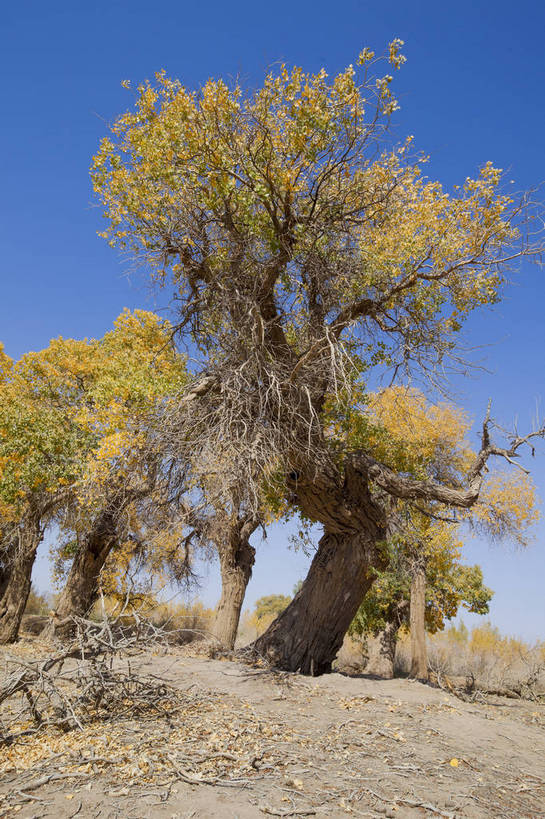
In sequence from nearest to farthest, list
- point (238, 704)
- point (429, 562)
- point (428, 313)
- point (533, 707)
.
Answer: point (238, 704), point (428, 313), point (533, 707), point (429, 562)

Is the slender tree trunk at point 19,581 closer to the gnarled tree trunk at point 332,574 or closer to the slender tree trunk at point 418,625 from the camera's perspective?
the gnarled tree trunk at point 332,574

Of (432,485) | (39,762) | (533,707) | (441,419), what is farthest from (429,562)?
(39,762)

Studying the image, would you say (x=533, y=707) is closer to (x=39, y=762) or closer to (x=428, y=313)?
(x=428, y=313)

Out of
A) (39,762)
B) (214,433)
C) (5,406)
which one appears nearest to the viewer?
(39,762)

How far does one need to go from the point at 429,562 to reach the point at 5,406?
41.9 ft

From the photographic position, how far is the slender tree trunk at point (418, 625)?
15773 mm

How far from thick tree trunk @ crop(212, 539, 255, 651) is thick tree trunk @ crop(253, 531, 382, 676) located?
16.9ft

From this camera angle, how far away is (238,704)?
6285mm

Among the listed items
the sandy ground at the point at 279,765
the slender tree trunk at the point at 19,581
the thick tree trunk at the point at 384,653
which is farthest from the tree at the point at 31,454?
the thick tree trunk at the point at 384,653

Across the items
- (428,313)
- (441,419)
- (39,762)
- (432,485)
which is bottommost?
(39,762)

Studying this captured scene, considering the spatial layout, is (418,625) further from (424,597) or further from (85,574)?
(85,574)

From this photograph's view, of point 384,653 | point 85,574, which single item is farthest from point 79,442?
point 384,653

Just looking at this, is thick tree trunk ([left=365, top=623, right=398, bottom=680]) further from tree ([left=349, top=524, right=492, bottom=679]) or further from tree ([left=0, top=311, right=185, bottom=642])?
tree ([left=0, top=311, right=185, bottom=642])

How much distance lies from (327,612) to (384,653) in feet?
34.7
